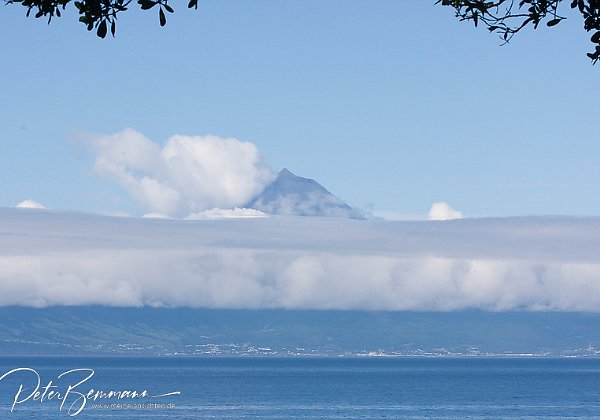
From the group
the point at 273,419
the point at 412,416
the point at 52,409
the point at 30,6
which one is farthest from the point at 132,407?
the point at 30,6

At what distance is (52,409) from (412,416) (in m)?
60.7

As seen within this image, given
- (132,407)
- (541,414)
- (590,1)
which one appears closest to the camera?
(590,1)

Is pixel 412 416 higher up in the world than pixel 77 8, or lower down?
lower down

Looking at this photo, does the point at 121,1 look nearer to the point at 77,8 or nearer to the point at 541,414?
the point at 77,8

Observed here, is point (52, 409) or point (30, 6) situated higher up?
point (30, 6)

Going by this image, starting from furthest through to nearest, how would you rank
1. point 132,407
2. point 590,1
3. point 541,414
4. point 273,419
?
point 132,407, point 541,414, point 273,419, point 590,1

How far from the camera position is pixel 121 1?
16.4 meters

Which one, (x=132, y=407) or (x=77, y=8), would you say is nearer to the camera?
(x=77, y=8)

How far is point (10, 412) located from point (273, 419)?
4474 cm

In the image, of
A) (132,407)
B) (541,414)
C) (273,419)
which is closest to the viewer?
(273,419)

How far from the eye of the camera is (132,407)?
194 meters

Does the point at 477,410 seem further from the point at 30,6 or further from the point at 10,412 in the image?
the point at 30,6

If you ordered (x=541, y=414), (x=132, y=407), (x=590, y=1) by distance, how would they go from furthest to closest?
(x=132, y=407) < (x=541, y=414) < (x=590, y=1)

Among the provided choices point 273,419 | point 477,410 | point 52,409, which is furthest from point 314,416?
point 52,409
